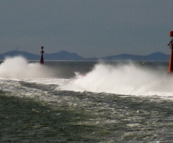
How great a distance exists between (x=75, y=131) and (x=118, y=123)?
119 inches

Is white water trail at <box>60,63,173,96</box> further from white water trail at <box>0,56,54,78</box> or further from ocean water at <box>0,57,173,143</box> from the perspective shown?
white water trail at <box>0,56,54,78</box>

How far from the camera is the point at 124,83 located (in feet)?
135

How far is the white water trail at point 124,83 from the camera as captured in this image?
119 ft

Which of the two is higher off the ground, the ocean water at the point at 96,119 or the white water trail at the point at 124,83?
the white water trail at the point at 124,83

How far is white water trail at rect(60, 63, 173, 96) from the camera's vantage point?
3641 centimetres

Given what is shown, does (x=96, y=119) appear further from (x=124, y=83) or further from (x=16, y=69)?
(x=16, y=69)

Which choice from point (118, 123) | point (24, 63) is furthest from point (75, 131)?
point (24, 63)

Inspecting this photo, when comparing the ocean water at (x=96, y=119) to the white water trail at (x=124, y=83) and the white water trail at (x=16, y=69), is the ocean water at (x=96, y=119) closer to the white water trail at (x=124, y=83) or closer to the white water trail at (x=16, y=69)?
the white water trail at (x=124, y=83)

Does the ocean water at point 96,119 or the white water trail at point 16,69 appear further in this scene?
the white water trail at point 16,69

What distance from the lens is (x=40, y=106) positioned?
2805cm

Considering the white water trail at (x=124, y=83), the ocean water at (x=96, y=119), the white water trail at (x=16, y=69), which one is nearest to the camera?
the ocean water at (x=96, y=119)

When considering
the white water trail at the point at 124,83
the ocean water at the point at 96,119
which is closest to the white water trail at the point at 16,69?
the white water trail at the point at 124,83

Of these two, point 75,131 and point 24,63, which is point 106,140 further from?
point 24,63

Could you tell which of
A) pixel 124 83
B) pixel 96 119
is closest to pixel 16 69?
pixel 124 83
